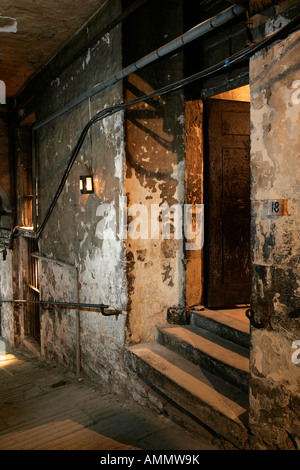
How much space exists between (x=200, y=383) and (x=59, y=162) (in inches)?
171

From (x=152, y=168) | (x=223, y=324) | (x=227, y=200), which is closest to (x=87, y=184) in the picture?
(x=152, y=168)

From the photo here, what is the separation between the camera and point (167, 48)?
3.32 metres

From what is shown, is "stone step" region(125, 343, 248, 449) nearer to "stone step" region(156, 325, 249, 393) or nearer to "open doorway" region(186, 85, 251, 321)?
"stone step" region(156, 325, 249, 393)

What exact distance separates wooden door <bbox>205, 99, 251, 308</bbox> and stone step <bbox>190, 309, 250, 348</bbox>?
0.30m

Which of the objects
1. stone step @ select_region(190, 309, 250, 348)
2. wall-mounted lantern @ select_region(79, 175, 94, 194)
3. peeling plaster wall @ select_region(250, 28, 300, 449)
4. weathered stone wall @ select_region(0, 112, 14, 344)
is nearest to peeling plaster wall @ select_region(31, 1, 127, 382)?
wall-mounted lantern @ select_region(79, 175, 94, 194)

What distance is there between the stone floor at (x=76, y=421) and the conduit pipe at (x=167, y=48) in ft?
11.6

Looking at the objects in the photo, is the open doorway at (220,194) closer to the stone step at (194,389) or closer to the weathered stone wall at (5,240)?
the stone step at (194,389)

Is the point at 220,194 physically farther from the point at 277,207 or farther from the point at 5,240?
the point at 5,240

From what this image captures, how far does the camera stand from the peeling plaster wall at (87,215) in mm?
4438

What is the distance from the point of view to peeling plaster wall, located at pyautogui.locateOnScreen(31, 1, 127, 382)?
444 centimetres

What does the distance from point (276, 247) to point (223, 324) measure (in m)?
1.81
